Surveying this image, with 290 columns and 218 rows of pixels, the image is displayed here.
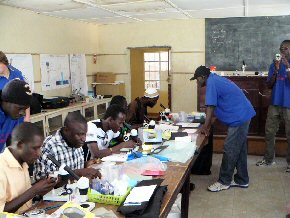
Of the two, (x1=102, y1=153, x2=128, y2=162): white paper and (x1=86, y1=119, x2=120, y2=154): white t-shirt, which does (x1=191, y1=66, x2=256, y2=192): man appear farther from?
(x1=102, y1=153, x2=128, y2=162): white paper

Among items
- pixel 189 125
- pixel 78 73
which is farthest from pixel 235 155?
pixel 78 73

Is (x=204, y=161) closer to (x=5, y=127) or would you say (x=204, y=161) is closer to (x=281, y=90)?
(x=281, y=90)

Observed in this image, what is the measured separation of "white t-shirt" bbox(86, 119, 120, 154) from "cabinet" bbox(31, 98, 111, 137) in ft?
3.27

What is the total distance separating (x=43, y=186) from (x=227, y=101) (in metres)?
2.51

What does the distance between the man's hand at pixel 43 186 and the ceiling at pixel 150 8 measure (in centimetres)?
298

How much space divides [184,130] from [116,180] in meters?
1.98

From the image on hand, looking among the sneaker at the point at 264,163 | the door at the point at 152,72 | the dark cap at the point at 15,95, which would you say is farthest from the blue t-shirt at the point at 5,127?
the door at the point at 152,72

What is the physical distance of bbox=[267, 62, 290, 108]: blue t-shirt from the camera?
4.39 meters

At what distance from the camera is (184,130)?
3.85 metres

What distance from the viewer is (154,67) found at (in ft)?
27.5

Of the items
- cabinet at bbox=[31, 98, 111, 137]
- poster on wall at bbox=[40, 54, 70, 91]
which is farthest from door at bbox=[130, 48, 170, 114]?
poster on wall at bbox=[40, 54, 70, 91]

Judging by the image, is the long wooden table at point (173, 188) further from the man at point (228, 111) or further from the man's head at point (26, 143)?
the man at point (228, 111)

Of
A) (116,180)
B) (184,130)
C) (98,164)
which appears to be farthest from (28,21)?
(116,180)

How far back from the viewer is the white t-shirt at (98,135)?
2884 millimetres
